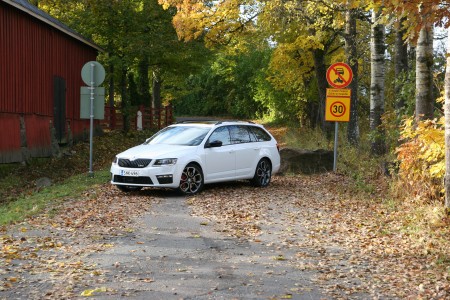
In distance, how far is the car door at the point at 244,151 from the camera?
16344mm

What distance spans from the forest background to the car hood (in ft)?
15.0

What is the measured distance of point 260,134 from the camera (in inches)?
686

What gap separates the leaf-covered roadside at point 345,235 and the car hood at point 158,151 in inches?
44.2

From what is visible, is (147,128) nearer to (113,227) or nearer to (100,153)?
(100,153)

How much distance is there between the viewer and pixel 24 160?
957 inches

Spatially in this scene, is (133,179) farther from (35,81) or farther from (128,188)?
(35,81)

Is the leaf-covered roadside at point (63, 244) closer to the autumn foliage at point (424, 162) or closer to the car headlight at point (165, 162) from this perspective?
the car headlight at point (165, 162)

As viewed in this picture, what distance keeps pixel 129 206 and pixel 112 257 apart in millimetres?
4653

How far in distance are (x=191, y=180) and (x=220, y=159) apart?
1.11 metres

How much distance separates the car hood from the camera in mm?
14672

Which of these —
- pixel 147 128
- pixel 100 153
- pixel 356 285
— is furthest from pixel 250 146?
pixel 147 128

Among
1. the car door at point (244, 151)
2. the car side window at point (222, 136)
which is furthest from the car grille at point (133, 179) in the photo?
the car door at point (244, 151)

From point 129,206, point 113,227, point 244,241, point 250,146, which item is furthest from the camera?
point 250,146

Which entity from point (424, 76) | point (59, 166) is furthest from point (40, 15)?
point (424, 76)
